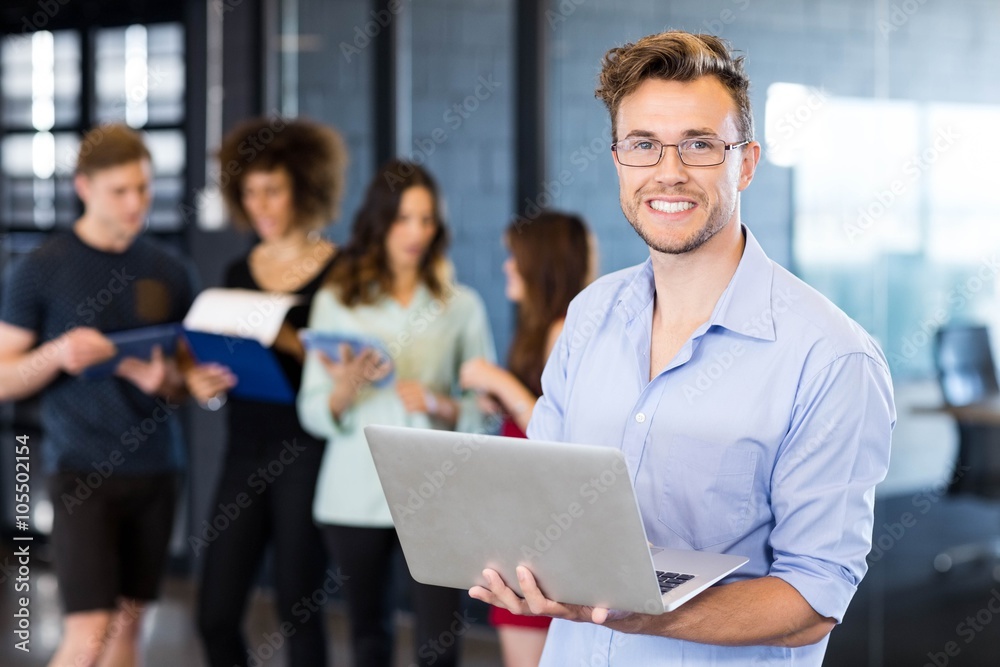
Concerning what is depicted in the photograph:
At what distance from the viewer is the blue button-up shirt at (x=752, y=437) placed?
154cm

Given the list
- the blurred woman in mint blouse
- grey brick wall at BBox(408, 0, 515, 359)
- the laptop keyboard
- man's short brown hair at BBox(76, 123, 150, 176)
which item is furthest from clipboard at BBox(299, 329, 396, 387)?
the laptop keyboard

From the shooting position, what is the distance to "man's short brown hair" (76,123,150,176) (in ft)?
10.4

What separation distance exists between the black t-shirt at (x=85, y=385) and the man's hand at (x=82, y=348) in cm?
12

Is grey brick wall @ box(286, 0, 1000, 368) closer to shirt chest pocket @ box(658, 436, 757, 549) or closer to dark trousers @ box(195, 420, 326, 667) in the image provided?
dark trousers @ box(195, 420, 326, 667)

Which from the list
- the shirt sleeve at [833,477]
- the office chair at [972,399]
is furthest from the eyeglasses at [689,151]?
the office chair at [972,399]

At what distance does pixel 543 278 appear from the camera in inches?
118

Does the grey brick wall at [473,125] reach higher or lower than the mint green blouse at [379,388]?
higher

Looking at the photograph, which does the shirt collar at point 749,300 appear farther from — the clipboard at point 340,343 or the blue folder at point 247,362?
the blue folder at point 247,362

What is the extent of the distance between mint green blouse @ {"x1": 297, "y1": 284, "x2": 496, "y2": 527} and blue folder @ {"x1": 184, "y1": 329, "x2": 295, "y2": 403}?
0.08 metres

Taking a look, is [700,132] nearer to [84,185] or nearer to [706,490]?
[706,490]

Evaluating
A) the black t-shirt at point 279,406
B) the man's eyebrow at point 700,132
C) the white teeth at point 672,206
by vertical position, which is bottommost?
the black t-shirt at point 279,406

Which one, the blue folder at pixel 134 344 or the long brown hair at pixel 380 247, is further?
the long brown hair at pixel 380 247

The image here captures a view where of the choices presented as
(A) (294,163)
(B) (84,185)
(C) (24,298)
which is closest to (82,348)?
(C) (24,298)

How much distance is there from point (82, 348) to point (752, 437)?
2005 millimetres
